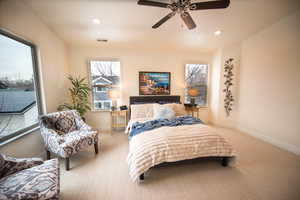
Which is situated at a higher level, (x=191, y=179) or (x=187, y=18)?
(x=187, y=18)

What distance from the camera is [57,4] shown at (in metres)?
1.94

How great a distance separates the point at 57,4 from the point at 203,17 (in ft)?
8.36

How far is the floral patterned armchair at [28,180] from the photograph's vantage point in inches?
40.3

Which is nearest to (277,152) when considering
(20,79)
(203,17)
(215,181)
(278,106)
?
(278,106)

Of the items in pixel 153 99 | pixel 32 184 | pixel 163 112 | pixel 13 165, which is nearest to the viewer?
pixel 32 184

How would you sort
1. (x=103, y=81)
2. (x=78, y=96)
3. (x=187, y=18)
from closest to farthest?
1. (x=187, y=18)
2. (x=78, y=96)
3. (x=103, y=81)

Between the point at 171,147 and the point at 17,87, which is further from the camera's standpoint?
the point at 17,87

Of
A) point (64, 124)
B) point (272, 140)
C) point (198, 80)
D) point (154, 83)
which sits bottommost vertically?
point (272, 140)

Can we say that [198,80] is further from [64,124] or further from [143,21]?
[64,124]

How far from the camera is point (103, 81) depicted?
3.79 meters

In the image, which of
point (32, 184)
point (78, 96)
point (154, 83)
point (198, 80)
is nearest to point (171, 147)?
point (32, 184)

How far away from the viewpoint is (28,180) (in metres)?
1.15

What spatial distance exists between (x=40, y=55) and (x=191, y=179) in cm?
353

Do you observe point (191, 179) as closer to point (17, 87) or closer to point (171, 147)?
point (171, 147)
